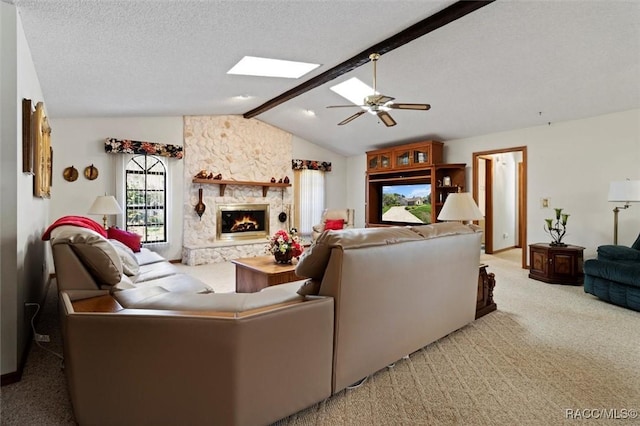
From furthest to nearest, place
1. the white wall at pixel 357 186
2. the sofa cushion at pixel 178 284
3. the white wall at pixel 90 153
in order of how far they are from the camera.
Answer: the white wall at pixel 357 186 < the white wall at pixel 90 153 < the sofa cushion at pixel 178 284

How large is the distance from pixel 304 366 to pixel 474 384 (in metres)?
1.13

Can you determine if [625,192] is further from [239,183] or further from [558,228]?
[239,183]

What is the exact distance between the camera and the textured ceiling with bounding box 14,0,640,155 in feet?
8.30

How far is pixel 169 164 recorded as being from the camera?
5.89m

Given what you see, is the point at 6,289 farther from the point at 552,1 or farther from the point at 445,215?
the point at 552,1

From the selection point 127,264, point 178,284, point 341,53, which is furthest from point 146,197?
point 341,53

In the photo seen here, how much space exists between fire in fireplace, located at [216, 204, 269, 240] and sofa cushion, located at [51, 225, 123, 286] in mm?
4557

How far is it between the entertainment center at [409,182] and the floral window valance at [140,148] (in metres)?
4.10

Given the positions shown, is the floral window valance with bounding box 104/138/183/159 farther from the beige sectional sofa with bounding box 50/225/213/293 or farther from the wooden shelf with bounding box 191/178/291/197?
the beige sectional sofa with bounding box 50/225/213/293

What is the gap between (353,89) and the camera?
5.19 meters

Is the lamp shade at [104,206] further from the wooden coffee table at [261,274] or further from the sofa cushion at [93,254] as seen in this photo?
the sofa cushion at [93,254]

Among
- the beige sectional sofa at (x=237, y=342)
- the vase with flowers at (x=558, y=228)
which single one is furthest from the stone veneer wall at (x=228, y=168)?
the vase with flowers at (x=558, y=228)

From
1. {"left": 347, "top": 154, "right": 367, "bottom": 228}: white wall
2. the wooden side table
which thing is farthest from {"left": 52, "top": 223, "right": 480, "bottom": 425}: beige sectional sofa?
{"left": 347, "top": 154, "right": 367, "bottom": 228}: white wall

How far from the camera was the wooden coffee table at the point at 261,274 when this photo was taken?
3.22m
